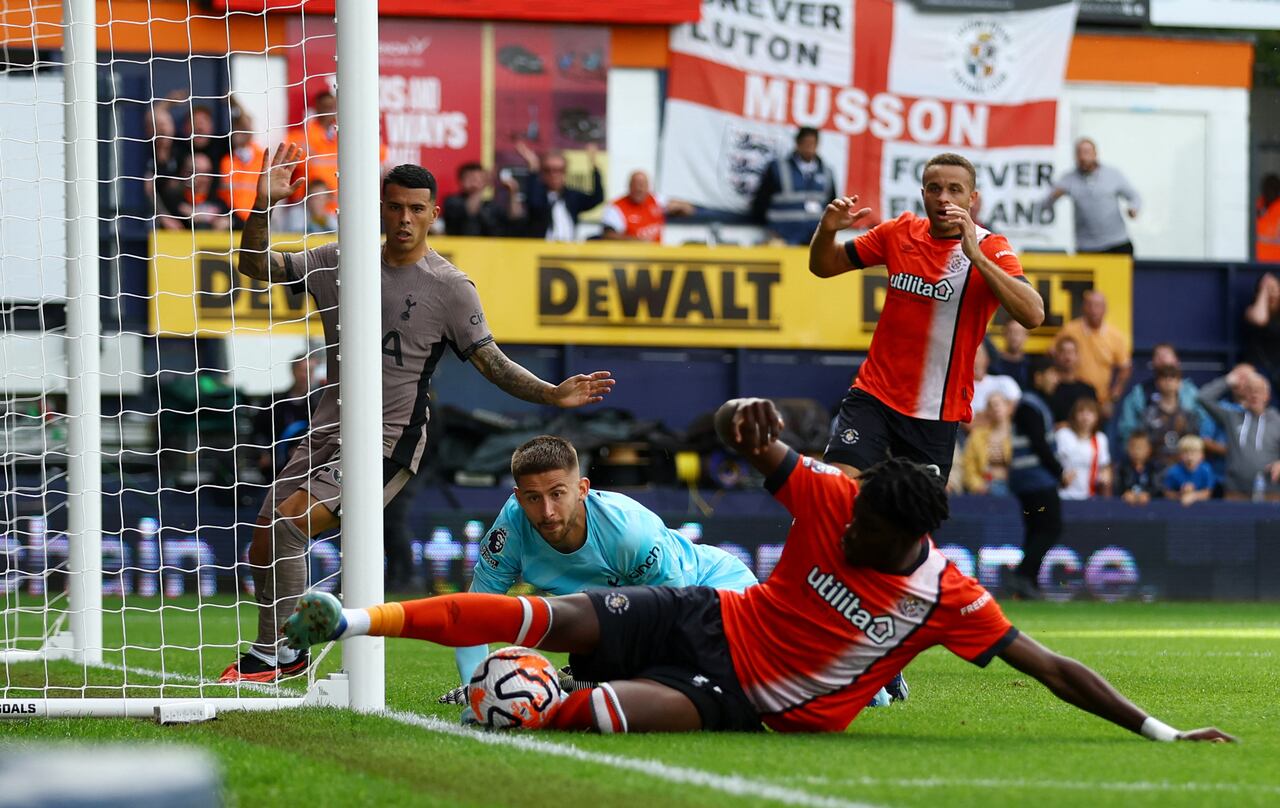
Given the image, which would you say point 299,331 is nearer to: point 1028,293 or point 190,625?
point 190,625

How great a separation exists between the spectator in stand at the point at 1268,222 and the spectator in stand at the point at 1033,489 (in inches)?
226

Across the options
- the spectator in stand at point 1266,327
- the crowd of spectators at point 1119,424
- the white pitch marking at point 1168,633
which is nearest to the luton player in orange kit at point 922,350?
the white pitch marking at point 1168,633

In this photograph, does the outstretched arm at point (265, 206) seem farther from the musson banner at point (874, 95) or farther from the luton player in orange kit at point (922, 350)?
the musson banner at point (874, 95)

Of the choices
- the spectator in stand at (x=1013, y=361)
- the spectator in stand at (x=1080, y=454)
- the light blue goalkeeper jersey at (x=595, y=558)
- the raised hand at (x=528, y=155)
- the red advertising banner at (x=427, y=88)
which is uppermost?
the red advertising banner at (x=427, y=88)

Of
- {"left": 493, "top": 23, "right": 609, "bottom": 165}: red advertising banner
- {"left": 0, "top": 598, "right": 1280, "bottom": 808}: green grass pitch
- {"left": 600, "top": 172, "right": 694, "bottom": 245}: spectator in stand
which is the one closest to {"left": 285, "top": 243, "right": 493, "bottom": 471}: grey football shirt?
{"left": 0, "top": 598, "right": 1280, "bottom": 808}: green grass pitch

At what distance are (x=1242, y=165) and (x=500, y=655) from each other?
1697cm

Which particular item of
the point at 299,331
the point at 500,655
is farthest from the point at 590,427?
the point at 500,655

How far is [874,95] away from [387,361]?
41.3 ft

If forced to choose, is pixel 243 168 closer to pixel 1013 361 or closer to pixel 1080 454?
pixel 1013 361

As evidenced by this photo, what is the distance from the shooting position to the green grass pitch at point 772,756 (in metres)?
4.39

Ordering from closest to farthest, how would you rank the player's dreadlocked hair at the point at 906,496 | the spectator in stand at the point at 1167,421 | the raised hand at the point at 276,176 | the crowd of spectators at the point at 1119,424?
the player's dreadlocked hair at the point at 906,496
the raised hand at the point at 276,176
the crowd of spectators at the point at 1119,424
the spectator in stand at the point at 1167,421

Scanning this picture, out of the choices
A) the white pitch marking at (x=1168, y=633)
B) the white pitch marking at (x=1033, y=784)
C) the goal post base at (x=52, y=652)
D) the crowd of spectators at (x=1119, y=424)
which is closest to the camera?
the white pitch marking at (x=1033, y=784)

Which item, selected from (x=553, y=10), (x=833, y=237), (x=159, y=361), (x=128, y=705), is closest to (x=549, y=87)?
(x=553, y=10)

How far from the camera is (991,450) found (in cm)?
1606
